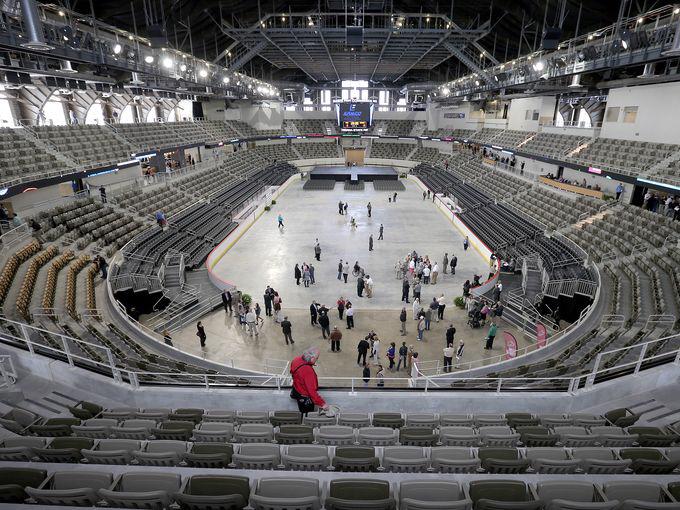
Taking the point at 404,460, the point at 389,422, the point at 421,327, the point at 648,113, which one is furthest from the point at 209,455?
the point at 648,113

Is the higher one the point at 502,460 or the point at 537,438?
the point at 502,460

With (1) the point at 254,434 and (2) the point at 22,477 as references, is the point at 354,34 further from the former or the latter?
(2) the point at 22,477

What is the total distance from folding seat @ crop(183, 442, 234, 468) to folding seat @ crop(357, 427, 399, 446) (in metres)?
1.83

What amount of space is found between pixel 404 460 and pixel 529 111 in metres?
39.5

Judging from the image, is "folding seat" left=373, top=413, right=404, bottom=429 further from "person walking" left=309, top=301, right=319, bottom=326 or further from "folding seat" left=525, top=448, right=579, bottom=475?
"person walking" left=309, top=301, right=319, bottom=326

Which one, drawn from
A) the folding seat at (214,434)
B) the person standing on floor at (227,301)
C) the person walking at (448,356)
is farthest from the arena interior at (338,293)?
the person walking at (448,356)

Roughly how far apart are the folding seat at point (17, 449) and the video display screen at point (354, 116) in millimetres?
44796

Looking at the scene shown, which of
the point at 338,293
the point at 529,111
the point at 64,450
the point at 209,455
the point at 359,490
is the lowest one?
the point at 338,293

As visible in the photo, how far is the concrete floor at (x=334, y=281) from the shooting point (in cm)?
1310

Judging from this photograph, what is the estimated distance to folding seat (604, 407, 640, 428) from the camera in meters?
6.19

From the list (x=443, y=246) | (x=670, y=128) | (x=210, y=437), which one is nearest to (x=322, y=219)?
(x=443, y=246)

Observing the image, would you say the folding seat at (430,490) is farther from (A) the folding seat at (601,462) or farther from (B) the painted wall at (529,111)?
(B) the painted wall at (529,111)

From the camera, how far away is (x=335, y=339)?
12742 millimetres

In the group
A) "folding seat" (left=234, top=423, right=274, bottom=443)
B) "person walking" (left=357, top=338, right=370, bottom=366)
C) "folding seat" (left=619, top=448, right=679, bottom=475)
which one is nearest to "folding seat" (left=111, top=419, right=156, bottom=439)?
"folding seat" (left=234, top=423, right=274, bottom=443)
